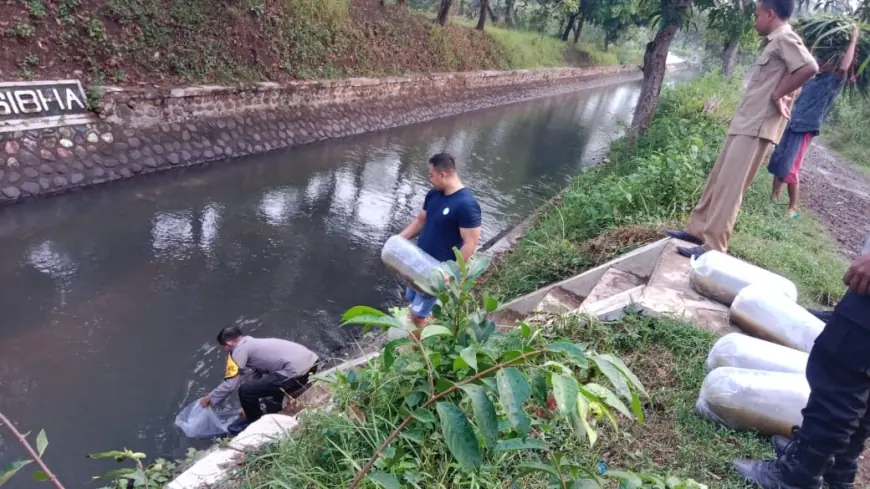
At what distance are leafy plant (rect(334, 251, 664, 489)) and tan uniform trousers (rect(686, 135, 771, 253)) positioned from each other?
234 cm

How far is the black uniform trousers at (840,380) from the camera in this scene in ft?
6.44

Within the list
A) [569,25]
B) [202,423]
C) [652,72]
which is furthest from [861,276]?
[569,25]

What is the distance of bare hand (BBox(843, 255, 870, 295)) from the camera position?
1.94m

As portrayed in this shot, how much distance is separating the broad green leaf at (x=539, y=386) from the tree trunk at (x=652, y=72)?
31.2 ft

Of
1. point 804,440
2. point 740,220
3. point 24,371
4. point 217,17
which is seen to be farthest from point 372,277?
point 217,17

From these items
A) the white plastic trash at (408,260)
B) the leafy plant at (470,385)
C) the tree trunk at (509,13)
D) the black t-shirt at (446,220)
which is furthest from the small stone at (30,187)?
the tree trunk at (509,13)

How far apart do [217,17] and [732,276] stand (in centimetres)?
900

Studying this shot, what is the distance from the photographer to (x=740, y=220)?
535 cm

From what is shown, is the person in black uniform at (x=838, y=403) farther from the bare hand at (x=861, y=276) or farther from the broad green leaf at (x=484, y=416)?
the broad green leaf at (x=484, y=416)

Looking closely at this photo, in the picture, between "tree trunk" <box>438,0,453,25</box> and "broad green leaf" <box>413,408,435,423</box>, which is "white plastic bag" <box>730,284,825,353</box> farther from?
"tree trunk" <box>438,0,453,25</box>

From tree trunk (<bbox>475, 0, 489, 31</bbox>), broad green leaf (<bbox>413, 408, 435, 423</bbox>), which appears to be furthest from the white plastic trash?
tree trunk (<bbox>475, 0, 489, 31</bbox>)

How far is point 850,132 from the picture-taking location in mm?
13664

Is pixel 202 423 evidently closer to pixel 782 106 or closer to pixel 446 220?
pixel 446 220

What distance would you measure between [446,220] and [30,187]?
528cm
